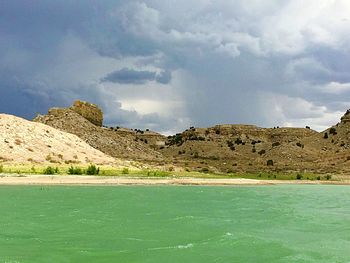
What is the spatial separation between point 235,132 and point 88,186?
13175cm

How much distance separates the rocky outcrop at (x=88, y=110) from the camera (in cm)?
13580

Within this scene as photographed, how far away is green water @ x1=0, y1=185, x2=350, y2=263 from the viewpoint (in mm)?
18297

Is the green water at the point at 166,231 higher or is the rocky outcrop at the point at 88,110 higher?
the rocky outcrop at the point at 88,110

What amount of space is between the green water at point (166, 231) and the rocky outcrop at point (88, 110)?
323ft

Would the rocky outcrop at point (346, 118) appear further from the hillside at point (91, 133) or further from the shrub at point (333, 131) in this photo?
the hillside at point (91, 133)

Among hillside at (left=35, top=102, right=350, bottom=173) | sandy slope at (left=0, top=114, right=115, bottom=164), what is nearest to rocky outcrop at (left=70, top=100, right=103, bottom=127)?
hillside at (left=35, top=102, right=350, bottom=173)

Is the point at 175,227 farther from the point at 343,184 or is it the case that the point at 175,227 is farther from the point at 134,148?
the point at 134,148

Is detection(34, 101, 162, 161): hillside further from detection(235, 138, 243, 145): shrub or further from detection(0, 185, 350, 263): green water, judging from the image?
detection(0, 185, 350, 263): green water

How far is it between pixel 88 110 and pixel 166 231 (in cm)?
11715

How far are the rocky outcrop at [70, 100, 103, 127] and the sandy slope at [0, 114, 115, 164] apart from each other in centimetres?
3510

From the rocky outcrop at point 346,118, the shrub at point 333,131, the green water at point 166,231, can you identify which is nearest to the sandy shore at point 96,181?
the green water at point 166,231

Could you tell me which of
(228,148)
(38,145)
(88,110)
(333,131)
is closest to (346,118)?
(333,131)

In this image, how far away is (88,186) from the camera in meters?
53.0

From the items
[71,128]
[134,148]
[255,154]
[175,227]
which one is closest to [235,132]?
[255,154]
